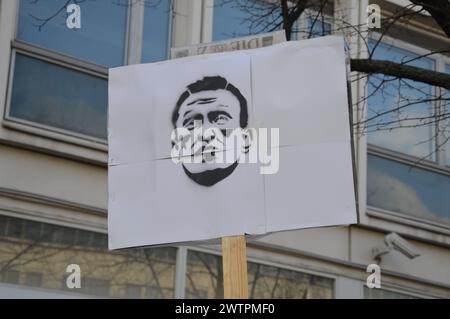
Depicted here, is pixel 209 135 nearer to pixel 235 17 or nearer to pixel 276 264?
pixel 276 264

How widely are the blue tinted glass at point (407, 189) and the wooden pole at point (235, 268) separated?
6108 mm

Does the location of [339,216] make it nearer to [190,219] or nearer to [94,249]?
[190,219]

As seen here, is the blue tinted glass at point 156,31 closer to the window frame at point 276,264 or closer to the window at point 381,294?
the window frame at point 276,264

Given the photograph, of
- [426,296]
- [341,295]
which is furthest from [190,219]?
[426,296]

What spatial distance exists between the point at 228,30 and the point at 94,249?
3053mm

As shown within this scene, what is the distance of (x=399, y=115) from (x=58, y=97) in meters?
4.31

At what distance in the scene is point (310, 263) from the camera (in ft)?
35.1

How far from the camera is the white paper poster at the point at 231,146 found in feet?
18.0

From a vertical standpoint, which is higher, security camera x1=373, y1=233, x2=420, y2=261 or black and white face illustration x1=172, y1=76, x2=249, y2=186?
security camera x1=373, y1=233, x2=420, y2=261

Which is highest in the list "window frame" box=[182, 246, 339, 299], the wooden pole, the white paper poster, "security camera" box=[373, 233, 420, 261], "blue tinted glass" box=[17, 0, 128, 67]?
"blue tinted glass" box=[17, 0, 128, 67]

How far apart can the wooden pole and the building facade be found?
372 cm

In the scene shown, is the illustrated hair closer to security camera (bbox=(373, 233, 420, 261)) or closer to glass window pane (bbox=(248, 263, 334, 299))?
glass window pane (bbox=(248, 263, 334, 299))

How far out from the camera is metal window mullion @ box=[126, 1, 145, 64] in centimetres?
1016

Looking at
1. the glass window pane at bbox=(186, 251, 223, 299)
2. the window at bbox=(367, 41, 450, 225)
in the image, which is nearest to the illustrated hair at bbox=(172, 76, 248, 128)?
the glass window pane at bbox=(186, 251, 223, 299)
